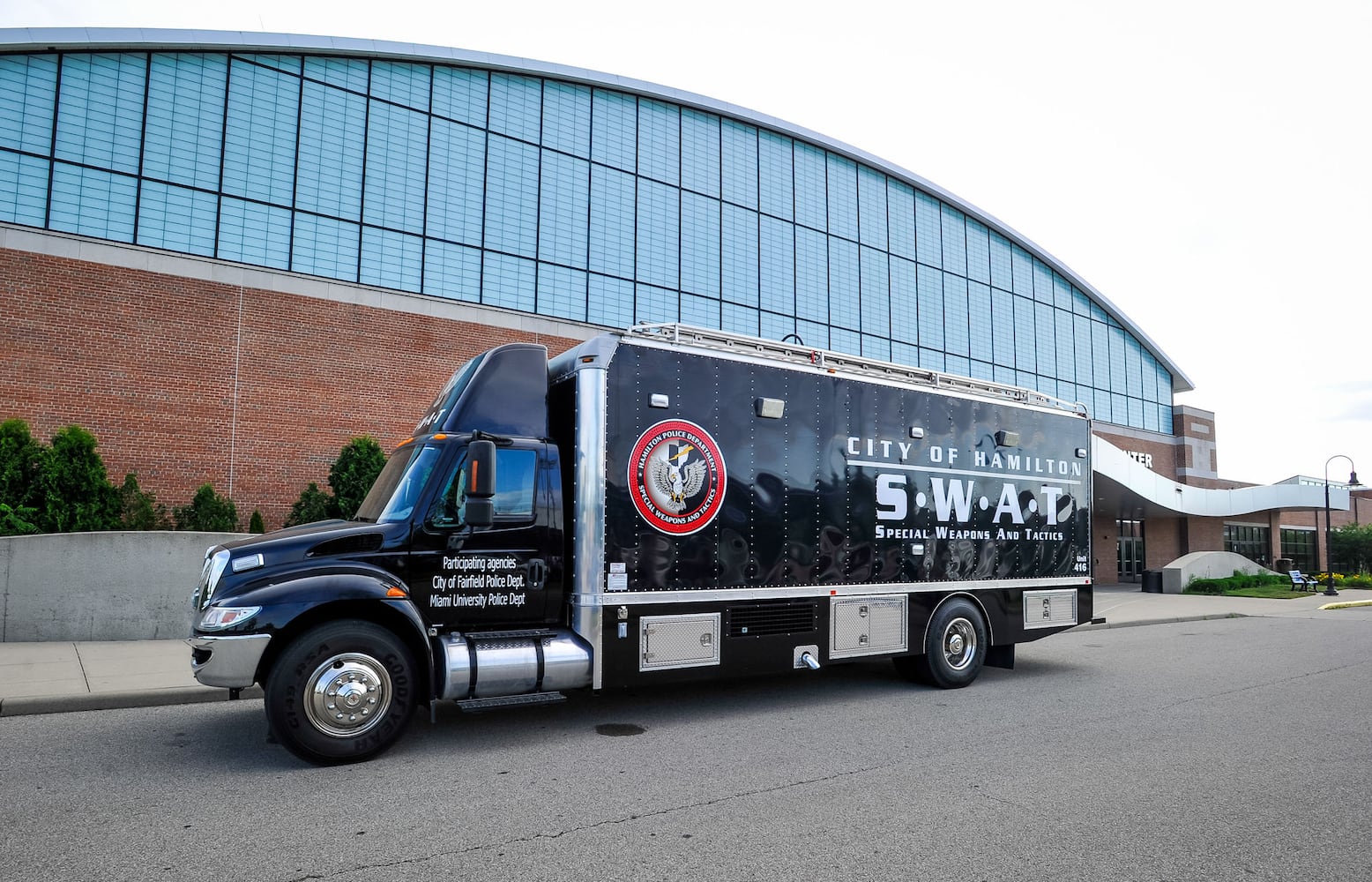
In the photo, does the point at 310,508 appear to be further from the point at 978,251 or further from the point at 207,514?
the point at 978,251

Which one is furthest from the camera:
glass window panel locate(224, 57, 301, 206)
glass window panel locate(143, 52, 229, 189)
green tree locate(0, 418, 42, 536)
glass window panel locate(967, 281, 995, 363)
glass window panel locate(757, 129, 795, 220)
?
glass window panel locate(967, 281, 995, 363)

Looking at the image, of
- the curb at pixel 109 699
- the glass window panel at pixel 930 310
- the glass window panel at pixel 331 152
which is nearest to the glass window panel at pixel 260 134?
the glass window panel at pixel 331 152

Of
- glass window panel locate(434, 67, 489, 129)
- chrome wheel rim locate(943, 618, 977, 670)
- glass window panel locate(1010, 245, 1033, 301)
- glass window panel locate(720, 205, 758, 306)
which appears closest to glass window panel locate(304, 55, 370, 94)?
glass window panel locate(434, 67, 489, 129)

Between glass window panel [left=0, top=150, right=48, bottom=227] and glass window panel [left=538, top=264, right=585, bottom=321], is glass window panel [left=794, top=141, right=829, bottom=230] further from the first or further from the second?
glass window panel [left=0, top=150, right=48, bottom=227]

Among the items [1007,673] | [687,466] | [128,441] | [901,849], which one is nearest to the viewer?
[901,849]

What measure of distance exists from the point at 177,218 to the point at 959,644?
56.2 ft

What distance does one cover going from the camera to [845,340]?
2777cm

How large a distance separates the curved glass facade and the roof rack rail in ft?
43.2

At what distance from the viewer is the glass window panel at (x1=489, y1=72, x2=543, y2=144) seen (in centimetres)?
2175

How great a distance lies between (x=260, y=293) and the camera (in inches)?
690

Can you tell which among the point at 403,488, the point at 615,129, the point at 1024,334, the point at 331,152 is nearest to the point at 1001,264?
the point at 1024,334

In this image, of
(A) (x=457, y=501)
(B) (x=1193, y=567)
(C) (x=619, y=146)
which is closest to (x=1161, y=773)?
(A) (x=457, y=501)

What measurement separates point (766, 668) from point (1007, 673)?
438cm

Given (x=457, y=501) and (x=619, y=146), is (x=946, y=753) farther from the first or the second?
(x=619, y=146)
